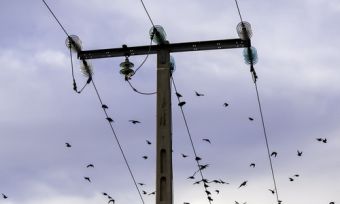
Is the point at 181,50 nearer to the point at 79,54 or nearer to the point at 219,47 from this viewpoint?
the point at 219,47

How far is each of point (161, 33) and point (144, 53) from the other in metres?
0.57

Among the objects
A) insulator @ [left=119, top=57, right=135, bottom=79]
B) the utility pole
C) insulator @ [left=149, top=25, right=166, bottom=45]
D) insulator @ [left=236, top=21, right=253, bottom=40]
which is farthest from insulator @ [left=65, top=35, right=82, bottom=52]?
insulator @ [left=236, top=21, right=253, bottom=40]

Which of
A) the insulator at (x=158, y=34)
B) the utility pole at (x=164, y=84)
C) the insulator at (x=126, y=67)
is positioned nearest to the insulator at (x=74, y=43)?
the utility pole at (x=164, y=84)

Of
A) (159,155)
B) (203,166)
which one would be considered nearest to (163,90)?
(159,155)

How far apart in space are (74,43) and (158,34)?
1.83m

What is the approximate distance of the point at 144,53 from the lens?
13.0 m

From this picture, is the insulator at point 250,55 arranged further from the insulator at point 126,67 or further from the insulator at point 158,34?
the insulator at point 126,67

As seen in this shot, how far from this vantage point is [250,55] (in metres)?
13.6

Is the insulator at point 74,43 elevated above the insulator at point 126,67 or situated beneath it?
elevated above

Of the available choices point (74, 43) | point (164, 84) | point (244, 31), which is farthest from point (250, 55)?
point (74, 43)

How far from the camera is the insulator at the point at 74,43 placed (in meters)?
→ 13.5

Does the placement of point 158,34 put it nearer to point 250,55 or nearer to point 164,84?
point 164,84

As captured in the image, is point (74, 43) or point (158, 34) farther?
point (74, 43)

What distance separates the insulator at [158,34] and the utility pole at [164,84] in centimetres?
12
